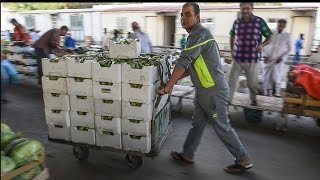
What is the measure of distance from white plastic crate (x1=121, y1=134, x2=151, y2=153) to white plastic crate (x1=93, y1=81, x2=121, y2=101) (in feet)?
1.67

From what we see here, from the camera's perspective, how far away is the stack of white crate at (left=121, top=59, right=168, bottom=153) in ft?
11.6

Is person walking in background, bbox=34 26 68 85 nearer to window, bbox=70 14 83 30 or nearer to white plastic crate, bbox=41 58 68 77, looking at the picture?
white plastic crate, bbox=41 58 68 77

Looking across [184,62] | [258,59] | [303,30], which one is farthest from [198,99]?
[303,30]

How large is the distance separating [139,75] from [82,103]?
2.83 feet

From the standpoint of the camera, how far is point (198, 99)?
12.7 ft

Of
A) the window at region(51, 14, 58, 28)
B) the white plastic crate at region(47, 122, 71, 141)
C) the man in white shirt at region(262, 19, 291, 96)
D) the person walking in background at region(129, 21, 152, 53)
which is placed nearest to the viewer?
the white plastic crate at region(47, 122, 71, 141)

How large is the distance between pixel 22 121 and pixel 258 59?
4568 millimetres

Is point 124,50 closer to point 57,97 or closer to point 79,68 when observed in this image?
point 79,68

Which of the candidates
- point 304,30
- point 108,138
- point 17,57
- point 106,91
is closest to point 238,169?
point 108,138

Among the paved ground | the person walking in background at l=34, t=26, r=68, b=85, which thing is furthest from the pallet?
the person walking in background at l=34, t=26, r=68, b=85

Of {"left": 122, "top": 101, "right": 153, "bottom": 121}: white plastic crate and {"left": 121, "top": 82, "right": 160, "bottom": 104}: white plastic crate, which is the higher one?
{"left": 121, "top": 82, "right": 160, "bottom": 104}: white plastic crate

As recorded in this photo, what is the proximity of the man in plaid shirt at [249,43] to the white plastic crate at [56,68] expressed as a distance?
315 cm

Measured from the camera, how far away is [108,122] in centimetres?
380

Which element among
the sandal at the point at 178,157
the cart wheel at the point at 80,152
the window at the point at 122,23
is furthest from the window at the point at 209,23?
the cart wheel at the point at 80,152
